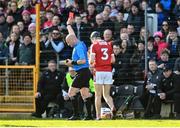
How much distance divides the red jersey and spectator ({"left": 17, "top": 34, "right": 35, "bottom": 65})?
11.0 feet

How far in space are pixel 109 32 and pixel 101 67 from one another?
2356mm

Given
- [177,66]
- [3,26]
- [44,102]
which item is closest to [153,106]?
[177,66]

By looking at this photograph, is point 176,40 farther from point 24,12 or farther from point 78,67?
point 24,12

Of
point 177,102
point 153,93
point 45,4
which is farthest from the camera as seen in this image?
point 45,4

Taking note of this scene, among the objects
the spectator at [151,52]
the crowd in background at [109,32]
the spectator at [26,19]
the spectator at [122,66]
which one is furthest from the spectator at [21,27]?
the spectator at [151,52]

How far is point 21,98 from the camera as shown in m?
19.1

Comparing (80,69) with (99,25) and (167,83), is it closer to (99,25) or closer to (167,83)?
(167,83)

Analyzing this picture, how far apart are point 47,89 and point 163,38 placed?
3638 millimetres

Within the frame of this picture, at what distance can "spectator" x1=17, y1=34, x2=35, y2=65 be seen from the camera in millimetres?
19234

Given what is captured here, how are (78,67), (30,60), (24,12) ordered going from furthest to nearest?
(24,12), (30,60), (78,67)

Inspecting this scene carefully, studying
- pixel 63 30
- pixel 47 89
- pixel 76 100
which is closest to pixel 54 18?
pixel 63 30

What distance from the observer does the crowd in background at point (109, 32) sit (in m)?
18.7

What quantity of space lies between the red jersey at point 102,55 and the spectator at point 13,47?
3785 mm

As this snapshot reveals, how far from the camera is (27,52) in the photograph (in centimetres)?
1920
